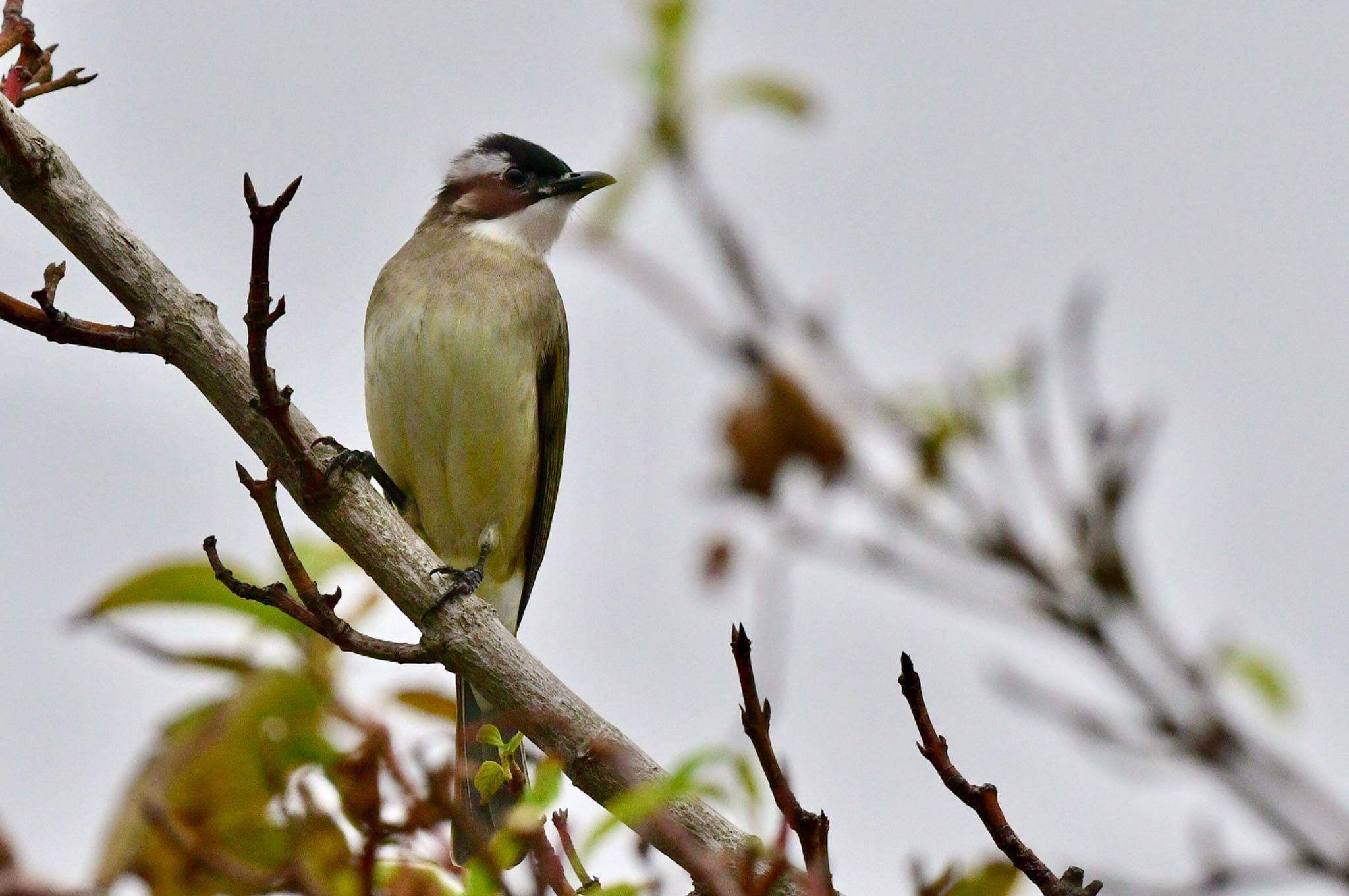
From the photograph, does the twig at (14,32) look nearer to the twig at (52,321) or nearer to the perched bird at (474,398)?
the twig at (52,321)

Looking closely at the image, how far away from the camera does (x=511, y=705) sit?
376cm

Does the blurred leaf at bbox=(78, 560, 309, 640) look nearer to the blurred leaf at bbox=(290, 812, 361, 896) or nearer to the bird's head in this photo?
the blurred leaf at bbox=(290, 812, 361, 896)

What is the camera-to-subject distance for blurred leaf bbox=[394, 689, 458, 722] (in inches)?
164

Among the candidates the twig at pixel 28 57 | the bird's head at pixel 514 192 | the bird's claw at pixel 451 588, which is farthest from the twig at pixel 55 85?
the bird's head at pixel 514 192

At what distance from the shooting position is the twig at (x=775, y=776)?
2361mm

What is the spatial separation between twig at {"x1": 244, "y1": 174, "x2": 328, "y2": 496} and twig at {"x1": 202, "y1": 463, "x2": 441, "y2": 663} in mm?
147

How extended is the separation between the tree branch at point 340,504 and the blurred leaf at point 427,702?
1.09ft

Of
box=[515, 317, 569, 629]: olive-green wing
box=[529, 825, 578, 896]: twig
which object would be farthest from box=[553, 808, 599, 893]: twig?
box=[515, 317, 569, 629]: olive-green wing

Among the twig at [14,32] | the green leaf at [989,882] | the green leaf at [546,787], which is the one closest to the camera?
the green leaf at [546,787]

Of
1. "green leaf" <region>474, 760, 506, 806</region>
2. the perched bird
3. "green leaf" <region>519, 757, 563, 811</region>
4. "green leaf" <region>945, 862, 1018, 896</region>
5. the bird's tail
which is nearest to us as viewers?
"green leaf" <region>519, 757, 563, 811</region>

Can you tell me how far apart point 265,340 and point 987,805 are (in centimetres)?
189

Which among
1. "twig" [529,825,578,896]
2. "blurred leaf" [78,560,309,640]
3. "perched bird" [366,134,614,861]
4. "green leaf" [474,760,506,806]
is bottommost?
"twig" [529,825,578,896]

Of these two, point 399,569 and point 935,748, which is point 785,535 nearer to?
point 935,748

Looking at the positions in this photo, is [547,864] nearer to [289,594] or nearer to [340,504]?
[289,594]
